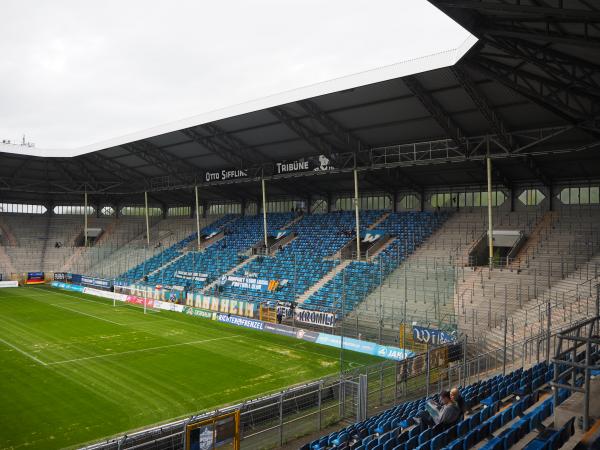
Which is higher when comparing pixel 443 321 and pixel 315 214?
pixel 315 214

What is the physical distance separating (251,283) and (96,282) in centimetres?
2109

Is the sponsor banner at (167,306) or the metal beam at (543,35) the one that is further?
the sponsor banner at (167,306)

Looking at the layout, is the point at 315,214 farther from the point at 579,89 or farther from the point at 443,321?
the point at 579,89

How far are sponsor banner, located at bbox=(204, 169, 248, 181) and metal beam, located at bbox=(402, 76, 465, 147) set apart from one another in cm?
1800

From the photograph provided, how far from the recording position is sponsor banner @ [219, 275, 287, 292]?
1540 inches

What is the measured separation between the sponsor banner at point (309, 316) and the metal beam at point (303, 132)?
37.1 ft

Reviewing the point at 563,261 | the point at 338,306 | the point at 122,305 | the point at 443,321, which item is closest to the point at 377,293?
the point at 338,306

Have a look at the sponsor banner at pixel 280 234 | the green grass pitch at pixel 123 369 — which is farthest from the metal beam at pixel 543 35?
the sponsor banner at pixel 280 234

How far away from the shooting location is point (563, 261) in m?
29.8

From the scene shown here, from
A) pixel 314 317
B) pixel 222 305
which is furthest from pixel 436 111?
pixel 222 305

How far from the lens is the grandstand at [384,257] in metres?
14.1

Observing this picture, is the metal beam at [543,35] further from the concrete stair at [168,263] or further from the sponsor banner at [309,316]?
the concrete stair at [168,263]

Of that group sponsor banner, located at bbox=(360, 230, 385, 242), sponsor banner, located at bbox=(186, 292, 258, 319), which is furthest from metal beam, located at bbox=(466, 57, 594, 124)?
sponsor banner, located at bbox=(360, 230, 385, 242)

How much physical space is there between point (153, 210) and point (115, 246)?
915 cm
